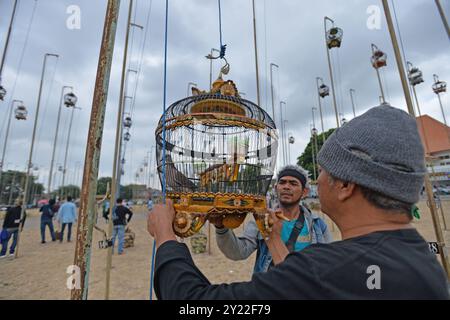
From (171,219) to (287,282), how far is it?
1.44 feet

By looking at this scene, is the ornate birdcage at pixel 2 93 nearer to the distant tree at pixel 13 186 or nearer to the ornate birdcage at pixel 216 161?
the ornate birdcage at pixel 216 161

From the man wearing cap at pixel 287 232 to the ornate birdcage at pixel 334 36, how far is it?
10.9 ft

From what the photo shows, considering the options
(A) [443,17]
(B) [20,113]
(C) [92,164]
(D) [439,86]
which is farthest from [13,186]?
(D) [439,86]

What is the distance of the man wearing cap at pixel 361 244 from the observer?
1.62ft

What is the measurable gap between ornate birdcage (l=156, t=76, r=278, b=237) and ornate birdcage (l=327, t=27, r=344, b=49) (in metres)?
3.54

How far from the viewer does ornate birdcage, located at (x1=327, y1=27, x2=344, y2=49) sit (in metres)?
3.86

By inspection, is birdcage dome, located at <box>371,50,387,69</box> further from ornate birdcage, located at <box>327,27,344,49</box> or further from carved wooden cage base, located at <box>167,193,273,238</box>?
carved wooden cage base, located at <box>167,193,273,238</box>

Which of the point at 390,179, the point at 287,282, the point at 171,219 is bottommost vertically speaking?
the point at 287,282

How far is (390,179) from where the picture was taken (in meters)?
0.58

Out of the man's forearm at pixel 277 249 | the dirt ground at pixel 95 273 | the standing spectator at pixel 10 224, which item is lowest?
the dirt ground at pixel 95 273

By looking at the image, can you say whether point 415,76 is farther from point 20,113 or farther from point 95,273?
point 20,113

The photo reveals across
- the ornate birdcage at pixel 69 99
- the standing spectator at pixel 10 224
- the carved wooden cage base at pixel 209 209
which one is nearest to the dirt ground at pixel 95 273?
the standing spectator at pixel 10 224
